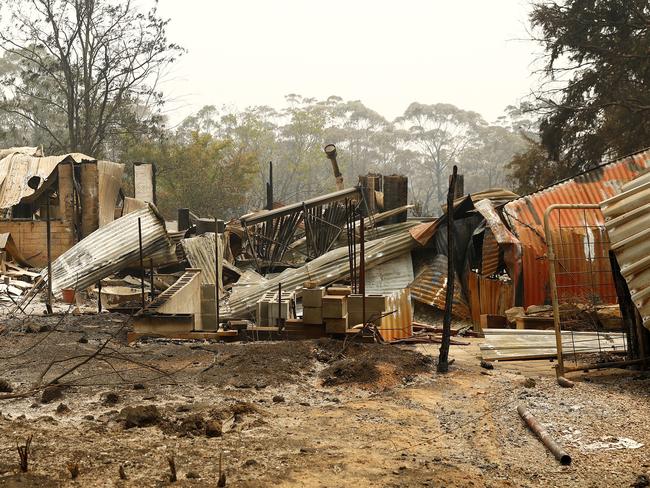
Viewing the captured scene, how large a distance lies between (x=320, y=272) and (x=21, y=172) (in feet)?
34.3

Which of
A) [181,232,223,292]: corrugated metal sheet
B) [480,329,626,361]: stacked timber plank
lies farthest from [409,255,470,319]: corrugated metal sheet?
[480,329,626,361]: stacked timber plank

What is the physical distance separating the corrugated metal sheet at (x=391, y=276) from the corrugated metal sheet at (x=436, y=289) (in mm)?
246

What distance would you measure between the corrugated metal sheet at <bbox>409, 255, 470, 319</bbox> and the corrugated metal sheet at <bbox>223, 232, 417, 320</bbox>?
2.31 feet

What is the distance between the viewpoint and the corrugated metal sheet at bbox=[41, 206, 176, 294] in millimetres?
13438

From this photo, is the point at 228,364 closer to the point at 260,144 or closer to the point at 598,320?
the point at 598,320

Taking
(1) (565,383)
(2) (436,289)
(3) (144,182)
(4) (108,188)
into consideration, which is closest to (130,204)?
(4) (108,188)

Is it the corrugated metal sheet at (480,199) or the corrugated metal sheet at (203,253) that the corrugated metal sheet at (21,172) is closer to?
the corrugated metal sheet at (203,253)

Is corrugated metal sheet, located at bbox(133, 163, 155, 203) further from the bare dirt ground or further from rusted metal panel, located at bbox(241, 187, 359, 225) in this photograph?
the bare dirt ground

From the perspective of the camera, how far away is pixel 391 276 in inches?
576

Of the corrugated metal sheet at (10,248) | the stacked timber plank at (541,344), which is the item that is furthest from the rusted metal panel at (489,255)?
the corrugated metal sheet at (10,248)

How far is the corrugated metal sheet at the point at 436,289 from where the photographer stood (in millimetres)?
13711

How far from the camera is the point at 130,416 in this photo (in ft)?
19.0

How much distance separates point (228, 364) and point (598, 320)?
4827mm

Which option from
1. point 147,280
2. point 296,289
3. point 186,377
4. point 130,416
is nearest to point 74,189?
point 147,280
